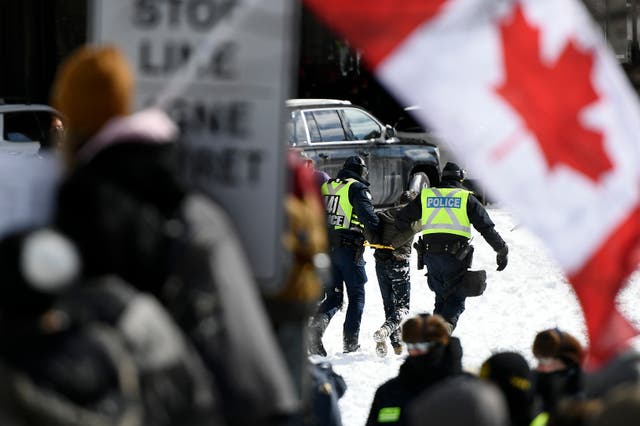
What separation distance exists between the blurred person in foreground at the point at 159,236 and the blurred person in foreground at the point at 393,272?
30.7ft

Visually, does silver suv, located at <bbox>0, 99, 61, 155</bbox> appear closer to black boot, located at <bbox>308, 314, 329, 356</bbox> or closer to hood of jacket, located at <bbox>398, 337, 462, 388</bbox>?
black boot, located at <bbox>308, 314, 329, 356</bbox>

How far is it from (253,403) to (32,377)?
1.97 ft

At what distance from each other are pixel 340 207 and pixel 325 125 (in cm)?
579

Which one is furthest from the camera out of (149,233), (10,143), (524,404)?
(10,143)

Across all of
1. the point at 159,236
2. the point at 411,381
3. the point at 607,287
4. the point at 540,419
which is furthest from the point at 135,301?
the point at 411,381

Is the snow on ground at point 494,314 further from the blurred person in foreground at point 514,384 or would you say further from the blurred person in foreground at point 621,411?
the blurred person in foreground at point 621,411

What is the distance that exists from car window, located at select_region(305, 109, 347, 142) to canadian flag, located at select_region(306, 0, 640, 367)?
45.7 ft

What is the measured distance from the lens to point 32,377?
3.04 metres

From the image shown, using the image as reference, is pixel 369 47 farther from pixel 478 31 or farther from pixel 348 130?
pixel 348 130

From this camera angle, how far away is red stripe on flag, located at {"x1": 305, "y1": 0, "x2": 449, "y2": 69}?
4.19 m

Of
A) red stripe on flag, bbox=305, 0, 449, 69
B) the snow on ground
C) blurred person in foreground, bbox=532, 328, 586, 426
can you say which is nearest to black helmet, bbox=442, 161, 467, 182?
the snow on ground

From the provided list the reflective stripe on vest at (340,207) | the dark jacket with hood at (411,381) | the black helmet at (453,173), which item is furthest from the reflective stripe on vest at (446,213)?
the dark jacket with hood at (411,381)

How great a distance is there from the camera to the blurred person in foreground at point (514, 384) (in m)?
5.32

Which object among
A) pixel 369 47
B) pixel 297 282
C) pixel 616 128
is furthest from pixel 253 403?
pixel 616 128
